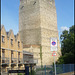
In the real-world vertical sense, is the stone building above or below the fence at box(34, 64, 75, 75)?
above

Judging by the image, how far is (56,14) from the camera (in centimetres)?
5009

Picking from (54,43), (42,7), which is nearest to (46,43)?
(42,7)

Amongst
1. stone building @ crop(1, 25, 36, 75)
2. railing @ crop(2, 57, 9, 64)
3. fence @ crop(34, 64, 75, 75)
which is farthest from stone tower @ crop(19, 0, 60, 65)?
fence @ crop(34, 64, 75, 75)

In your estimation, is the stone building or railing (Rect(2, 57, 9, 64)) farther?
the stone building

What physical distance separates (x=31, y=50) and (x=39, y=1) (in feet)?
49.5

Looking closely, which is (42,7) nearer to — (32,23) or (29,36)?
(32,23)

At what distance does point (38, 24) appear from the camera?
44219mm

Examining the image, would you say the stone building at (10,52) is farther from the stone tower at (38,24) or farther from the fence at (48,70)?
the stone tower at (38,24)

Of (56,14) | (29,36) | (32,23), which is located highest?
(56,14)

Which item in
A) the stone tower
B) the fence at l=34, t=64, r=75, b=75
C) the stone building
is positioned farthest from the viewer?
the stone tower

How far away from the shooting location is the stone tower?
43406mm

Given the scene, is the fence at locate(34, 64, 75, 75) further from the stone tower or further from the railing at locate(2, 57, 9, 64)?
the stone tower

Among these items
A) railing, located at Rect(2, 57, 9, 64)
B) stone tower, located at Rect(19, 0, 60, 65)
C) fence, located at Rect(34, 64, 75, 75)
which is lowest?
fence, located at Rect(34, 64, 75, 75)

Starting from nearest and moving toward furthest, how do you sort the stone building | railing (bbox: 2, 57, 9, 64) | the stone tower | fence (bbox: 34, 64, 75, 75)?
1. fence (bbox: 34, 64, 75, 75)
2. railing (bbox: 2, 57, 9, 64)
3. the stone building
4. the stone tower
